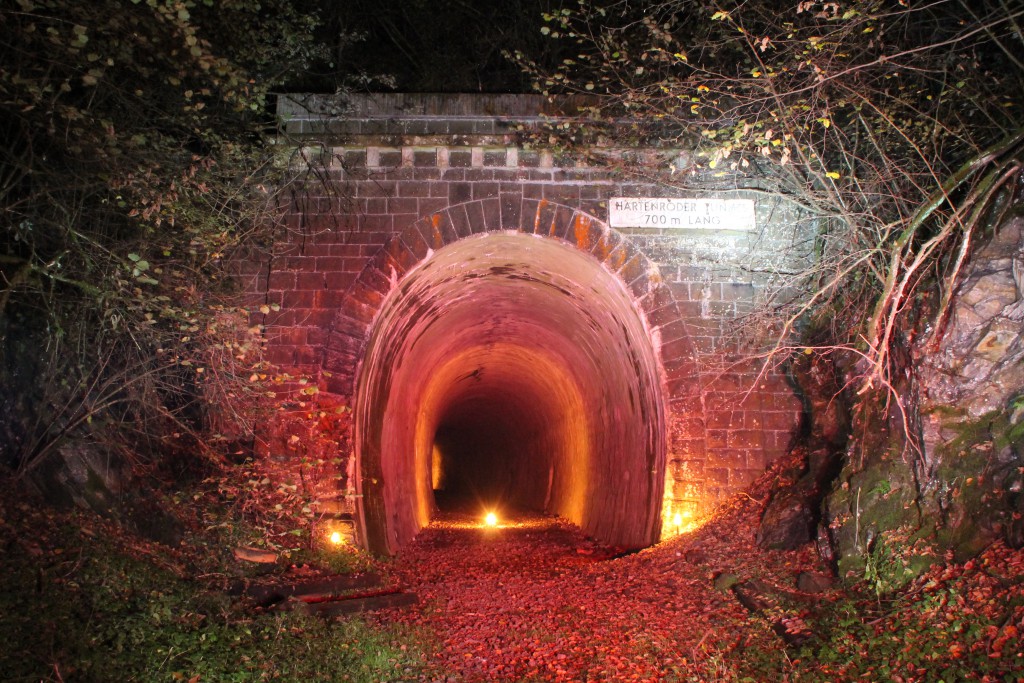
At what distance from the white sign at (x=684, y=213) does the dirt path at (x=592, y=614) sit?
10.4 ft

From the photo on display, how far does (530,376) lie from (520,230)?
8328 mm

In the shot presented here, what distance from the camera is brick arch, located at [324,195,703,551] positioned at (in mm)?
7855

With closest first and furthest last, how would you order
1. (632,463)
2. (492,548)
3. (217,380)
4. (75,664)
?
(75,664), (217,380), (632,463), (492,548)

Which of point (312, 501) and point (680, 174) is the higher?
point (680, 174)

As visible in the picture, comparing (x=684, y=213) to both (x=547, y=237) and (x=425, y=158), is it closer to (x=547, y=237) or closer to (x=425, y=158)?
(x=547, y=237)

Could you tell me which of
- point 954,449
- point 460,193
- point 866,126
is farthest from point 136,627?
point 866,126

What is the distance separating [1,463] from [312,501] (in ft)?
8.57

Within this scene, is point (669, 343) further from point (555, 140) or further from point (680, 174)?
point (555, 140)

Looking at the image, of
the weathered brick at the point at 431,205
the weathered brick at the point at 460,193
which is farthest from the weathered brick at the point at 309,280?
the weathered brick at the point at 460,193

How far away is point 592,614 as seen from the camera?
616cm

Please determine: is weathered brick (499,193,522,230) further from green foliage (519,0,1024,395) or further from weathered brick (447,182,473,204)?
green foliage (519,0,1024,395)

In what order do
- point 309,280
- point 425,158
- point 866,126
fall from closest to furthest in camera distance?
point 866,126
point 309,280
point 425,158

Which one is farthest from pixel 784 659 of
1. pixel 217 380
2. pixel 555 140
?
pixel 555 140

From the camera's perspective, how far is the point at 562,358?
Result: 13.1 meters
